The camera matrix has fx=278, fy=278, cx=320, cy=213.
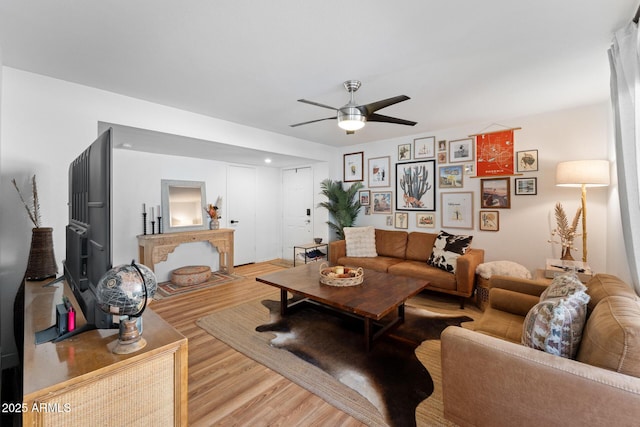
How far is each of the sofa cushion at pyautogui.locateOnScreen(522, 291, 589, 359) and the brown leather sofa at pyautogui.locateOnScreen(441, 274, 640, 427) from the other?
41 mm

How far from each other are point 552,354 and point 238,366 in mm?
2062


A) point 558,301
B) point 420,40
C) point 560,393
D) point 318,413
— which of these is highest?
point 420,40

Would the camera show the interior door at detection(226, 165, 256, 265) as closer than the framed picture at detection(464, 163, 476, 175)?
No

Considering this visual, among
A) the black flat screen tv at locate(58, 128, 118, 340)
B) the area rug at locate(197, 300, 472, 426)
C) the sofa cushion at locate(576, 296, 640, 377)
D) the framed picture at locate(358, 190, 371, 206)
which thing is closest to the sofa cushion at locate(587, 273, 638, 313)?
the sofa cushion at locate(576, 296, 640, 377)

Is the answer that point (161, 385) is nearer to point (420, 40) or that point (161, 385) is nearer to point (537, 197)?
point (420, 40)

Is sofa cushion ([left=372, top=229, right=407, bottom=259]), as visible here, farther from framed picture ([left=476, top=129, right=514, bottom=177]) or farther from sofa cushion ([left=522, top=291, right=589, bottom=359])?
sofa cushion ([left=522, top=291, right=589, bottom=359])

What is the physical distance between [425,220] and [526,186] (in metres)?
1.42

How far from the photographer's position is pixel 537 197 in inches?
141

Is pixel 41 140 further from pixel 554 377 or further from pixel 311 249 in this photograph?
pixel 311 249

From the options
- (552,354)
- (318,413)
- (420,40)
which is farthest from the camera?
(420,40)

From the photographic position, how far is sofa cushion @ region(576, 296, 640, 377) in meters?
1.14

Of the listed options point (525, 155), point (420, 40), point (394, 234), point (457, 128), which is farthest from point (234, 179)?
point (525, 155)

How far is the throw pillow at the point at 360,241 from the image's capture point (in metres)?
4.62

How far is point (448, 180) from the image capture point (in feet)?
14.0
